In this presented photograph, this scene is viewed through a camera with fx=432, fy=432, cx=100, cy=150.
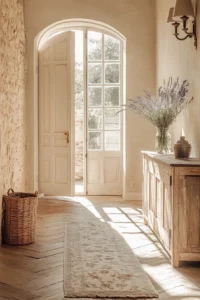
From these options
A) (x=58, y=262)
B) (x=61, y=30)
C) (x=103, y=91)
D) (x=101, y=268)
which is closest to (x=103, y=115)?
(x=103, y=91)

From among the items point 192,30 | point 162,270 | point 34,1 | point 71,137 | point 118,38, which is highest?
point 34,1

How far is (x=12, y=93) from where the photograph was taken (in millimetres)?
5484

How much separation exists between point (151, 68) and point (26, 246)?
3.83 meters

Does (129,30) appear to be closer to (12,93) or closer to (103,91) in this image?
(103,91)

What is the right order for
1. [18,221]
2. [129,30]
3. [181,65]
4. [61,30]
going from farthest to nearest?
[61,30], [129,30], [181,65], [18,221]

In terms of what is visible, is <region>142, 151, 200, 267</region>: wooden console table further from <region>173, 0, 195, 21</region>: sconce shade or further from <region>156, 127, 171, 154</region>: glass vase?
<region>173, 0, 195, 21</region>: sconce shade

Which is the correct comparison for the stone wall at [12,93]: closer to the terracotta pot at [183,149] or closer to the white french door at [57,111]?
the white french door at [57,111]

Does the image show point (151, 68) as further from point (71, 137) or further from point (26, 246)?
point (26, 246)

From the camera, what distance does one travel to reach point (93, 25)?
23.7 ft

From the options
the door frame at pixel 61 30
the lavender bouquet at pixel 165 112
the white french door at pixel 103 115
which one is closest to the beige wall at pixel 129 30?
the door frame at pixel 61 30

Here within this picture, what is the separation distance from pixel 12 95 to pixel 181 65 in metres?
2.13

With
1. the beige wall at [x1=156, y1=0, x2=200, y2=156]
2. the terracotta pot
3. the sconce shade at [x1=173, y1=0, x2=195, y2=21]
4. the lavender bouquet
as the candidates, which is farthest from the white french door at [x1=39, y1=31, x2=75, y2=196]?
the terracotta pot

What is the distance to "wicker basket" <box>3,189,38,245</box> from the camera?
4.41 m

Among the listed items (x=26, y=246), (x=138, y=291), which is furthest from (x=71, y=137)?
(x=138, y=291)
